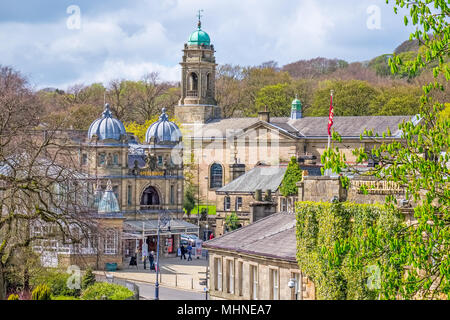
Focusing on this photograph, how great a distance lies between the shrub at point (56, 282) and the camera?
4209cm

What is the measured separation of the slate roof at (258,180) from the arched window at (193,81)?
3255cm

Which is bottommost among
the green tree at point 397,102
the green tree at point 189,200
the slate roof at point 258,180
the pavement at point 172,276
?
the pavement at point 172,276


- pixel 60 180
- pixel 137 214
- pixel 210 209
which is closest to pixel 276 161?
pixel 210 209

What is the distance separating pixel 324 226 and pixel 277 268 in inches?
183

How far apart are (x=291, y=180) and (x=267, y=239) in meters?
40.7

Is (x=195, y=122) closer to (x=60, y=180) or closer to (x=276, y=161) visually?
(x=276, y=161)

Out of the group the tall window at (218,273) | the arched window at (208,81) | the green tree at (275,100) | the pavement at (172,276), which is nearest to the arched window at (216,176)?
the arched window at (208,81)

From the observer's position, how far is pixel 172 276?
6309 cm

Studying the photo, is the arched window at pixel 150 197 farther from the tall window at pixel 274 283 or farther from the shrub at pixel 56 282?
the tall window at pixel 274 283

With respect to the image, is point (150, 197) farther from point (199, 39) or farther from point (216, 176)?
point (199, 39)

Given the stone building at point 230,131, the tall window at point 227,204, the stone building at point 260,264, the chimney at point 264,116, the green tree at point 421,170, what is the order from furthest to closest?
the chimney at point 264,116 < the stone building at point 230,131 < the tall window at point 227,204 < the stone building at point 260,264 < the green tree at point 421,170

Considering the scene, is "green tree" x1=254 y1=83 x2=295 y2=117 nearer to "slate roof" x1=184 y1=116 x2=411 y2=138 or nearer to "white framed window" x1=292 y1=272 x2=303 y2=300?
"slate roof" x1=184 y1=116 x2=411 y2=138

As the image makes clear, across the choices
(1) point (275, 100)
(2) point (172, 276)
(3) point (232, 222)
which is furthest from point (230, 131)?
(2) point (172, 276)
